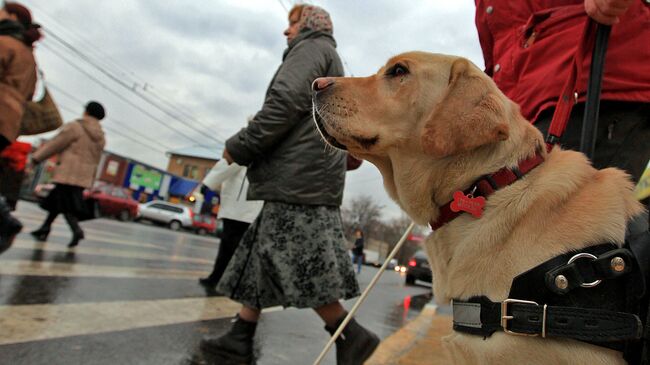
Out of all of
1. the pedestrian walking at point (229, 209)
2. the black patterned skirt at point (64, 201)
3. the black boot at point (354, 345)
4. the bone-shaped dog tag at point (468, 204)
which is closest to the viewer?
the bone-shaped dog tag at point (468, 204)

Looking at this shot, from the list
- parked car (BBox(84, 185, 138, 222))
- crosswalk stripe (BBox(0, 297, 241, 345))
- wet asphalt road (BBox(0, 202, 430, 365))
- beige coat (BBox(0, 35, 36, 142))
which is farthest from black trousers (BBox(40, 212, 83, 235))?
parked car (BBox(84, 185, 138, 222))

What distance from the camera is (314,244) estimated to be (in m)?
2.97

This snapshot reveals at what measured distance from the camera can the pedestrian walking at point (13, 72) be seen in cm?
379

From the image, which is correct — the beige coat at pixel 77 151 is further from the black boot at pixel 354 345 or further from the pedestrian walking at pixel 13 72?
the black boot at pixel 354 345

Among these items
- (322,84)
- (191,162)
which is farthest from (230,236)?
(191,162)

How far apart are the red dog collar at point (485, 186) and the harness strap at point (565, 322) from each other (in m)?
0.34

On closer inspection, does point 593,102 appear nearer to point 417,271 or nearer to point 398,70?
point 398,70

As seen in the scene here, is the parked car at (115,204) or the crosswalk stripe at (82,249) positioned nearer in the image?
the crosswalk stripe at (82,249)

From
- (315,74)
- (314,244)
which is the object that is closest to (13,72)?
(315,74)

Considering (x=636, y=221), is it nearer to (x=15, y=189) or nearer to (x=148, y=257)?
(x=15, y=189)

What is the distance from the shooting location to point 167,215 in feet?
104

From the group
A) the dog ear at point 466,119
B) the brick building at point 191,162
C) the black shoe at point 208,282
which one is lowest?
the black shoe at point 208,282

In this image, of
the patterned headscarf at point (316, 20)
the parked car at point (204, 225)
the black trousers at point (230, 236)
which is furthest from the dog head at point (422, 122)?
the parked car at point (204, 225)

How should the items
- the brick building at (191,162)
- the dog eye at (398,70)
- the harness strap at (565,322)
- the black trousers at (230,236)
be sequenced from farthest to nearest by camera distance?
the brick building at (191,162), the black trousers at (230,236), the dog eye at (398,70), the harness strap at (565,322)
